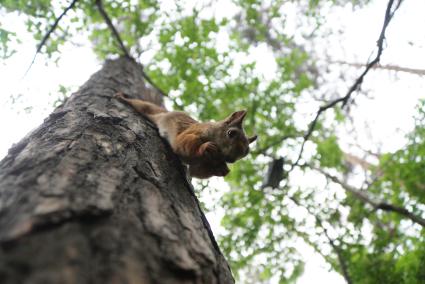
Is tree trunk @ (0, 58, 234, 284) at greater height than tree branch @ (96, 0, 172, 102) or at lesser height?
lesser

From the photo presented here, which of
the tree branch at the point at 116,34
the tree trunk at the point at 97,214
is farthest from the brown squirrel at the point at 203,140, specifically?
the tree branch at the point at 116,34

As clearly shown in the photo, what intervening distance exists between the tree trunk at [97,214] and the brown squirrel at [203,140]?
419 mm

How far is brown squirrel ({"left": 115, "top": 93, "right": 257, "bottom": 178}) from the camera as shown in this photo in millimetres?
2639

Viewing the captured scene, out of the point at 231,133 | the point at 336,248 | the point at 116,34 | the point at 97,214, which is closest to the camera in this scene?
the point at 97,214

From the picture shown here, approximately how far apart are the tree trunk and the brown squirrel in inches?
16.5

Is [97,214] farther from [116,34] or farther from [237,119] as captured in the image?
[116,34]

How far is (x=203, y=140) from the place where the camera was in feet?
9.53

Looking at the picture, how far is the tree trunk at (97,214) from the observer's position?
833mm

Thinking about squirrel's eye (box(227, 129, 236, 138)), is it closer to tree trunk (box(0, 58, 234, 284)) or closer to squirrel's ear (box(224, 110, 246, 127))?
squirrel's ear (box(224, 110, 246, 127))

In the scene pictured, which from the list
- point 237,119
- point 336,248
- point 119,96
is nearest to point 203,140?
point 237,119

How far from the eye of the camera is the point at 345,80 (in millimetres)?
10086

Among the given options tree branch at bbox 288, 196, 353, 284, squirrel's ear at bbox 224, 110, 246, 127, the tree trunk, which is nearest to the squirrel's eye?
squirrel's ear at bbox 224, 110, 246, 127

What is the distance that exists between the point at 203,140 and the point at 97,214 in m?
1.88

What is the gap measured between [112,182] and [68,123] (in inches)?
40.4
